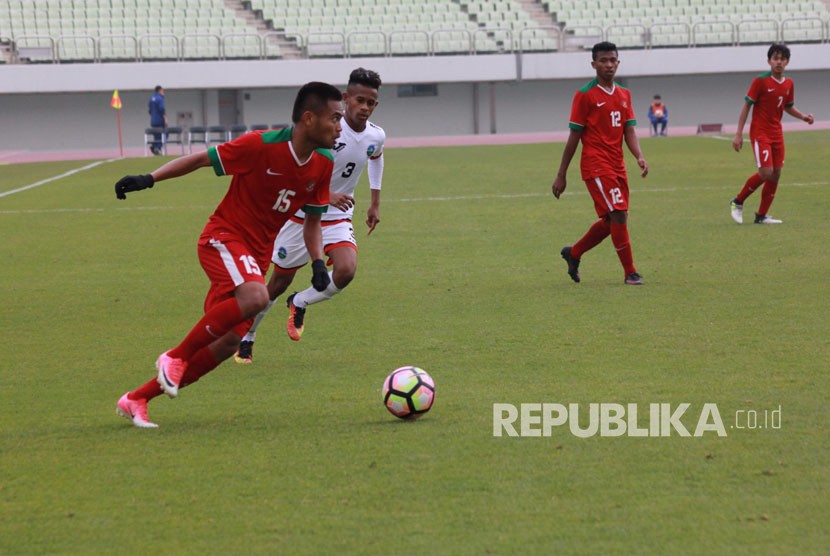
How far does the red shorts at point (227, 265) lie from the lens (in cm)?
603

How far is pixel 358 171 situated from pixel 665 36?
121 ft

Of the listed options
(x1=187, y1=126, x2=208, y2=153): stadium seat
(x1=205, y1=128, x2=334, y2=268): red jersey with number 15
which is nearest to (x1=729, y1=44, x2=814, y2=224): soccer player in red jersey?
(x1=205, y1=128, x2=334, y2=268): red jersey with number 15

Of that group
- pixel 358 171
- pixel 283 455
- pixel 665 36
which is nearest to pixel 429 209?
pixel 358 171

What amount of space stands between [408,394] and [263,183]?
1.37 meters

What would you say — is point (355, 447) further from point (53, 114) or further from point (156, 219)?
point (53, 114)

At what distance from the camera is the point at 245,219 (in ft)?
20.6

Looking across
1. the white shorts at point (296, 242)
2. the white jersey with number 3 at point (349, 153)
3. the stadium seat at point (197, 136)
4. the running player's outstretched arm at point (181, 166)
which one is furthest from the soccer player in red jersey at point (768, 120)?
the stadium seat at point (197, 136)

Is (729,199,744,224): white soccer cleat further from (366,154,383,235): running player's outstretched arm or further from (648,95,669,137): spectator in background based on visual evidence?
(648,95,669,137): spectator in background

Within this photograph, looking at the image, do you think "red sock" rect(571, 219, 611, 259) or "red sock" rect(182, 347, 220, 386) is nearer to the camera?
"red sock" rect(182, 347, 220, 386)

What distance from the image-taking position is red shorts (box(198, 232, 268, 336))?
6.03 metres

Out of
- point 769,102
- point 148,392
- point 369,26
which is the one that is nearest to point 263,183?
point 148,392

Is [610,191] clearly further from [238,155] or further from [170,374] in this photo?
[170,374]

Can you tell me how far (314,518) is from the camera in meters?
4.45

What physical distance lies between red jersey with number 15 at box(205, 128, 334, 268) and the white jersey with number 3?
179cm
